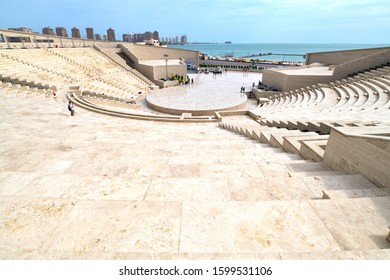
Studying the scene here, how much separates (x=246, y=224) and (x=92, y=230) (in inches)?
82.9

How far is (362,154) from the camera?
158 inches

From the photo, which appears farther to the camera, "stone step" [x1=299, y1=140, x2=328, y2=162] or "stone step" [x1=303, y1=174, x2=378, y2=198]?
"stone step" [x1=299, y1=140, x2=328, y2=162]

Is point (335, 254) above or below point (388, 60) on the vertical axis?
Answer: below

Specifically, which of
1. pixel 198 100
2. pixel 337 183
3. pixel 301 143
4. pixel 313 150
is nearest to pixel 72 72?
pixel 198 100

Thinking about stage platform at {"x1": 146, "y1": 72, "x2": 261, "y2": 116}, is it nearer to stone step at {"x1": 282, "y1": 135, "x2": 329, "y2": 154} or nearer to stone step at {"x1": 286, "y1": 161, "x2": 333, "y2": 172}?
stone step at {"x1": 282, "y1": 135, "x2": 329, "y2": 154}

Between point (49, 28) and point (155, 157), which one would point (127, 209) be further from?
point (49, 28)

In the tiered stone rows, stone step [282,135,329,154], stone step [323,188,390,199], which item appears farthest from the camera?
the tiered stone rows

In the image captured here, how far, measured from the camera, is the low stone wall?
3564 mm

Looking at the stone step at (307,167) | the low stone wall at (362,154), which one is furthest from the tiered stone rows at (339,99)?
the low stone wall at (362,154)

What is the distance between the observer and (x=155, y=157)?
20.4 ft

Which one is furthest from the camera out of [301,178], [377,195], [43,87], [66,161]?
[43,87]

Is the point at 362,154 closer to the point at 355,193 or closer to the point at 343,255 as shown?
the point at 355,193

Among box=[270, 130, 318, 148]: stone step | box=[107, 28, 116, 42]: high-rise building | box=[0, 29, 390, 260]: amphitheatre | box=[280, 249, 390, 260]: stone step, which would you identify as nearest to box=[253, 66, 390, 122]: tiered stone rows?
box=[0, 29, 390, 260]: amphitheatre

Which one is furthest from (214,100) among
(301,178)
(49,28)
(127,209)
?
(49,28)
